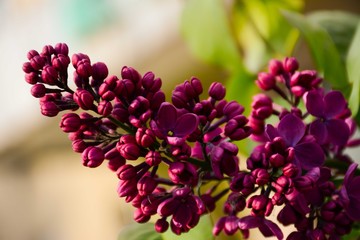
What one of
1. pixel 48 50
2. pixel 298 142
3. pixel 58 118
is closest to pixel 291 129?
pixel 298 142

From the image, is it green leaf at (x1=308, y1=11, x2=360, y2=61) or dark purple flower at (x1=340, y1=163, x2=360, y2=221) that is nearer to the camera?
dark purple flower at (x1=340, y1=163, x2=360, y2=221)

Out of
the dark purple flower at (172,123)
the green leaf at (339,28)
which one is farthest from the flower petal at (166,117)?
the green leaf at (339,28)

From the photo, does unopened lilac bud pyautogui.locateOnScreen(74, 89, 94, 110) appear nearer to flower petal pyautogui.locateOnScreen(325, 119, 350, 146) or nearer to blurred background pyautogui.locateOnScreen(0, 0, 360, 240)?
flower petal pyautogui.locateOnScreen(325, 119, 350, 146)

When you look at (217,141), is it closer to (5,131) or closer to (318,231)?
(318,231)

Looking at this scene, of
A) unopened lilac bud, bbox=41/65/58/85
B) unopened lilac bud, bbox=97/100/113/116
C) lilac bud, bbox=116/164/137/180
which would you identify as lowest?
lilac bud, bbox=116/164/137/180

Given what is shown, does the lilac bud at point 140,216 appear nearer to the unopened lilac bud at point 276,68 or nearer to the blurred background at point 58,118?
the unopened lilac bud at point 276,68

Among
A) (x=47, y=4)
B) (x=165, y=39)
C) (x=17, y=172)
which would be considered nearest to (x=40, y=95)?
(x=165, y=39)

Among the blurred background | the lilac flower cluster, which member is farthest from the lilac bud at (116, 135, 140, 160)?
the blurred background
